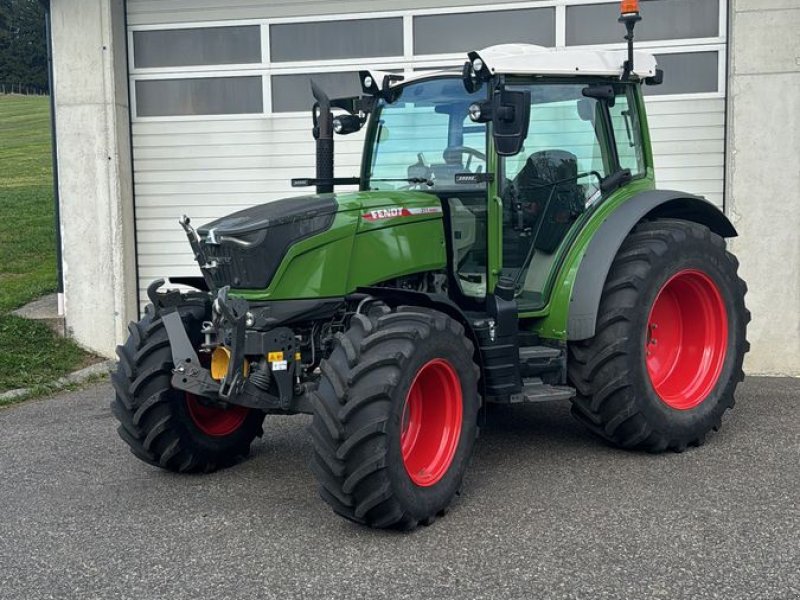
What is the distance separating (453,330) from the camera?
4715 millimetres

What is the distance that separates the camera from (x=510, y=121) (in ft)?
16.0

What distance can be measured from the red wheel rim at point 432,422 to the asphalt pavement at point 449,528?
0.89 ft

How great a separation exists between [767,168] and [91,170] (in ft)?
20.2

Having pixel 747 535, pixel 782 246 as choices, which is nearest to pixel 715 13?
pixel 782 246

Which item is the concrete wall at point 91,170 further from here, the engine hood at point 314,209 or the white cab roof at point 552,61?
the white cab roof at point 552,61

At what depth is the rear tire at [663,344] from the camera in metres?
5.46

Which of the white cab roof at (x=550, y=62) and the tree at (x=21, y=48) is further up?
the tree at (x=21, y=48)

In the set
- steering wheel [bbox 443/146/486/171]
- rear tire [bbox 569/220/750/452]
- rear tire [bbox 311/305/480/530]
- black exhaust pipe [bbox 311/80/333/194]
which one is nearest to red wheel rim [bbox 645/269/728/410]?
rear tire [bbox 569/220/750/452]

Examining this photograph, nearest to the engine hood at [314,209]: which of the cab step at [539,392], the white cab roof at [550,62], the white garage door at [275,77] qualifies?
the white cab roof at [550,62]

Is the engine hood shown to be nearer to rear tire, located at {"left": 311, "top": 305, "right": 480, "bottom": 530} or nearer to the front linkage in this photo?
the front linkage

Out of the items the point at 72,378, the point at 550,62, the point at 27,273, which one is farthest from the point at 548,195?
the point at 27,273

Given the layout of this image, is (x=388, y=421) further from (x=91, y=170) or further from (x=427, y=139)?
(x=91, y=170)

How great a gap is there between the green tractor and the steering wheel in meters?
0.01

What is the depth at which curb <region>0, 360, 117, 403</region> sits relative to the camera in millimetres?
7988
